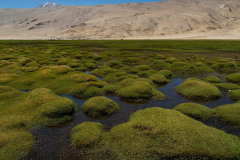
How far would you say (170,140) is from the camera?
11453 mm

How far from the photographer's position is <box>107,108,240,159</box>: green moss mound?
420 inches

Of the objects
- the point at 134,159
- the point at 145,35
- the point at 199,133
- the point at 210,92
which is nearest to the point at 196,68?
the point at 210,92

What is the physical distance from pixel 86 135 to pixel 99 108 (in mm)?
4423

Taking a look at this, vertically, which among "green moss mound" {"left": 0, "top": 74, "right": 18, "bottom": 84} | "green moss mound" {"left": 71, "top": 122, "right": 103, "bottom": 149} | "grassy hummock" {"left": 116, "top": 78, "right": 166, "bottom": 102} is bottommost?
"grassy hummock" {"left": 116, "top": 78, "right": 166, "bottom": 102}

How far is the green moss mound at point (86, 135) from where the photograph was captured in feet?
38.4

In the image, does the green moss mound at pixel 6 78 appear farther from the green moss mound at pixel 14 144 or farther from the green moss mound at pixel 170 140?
the green moss mound at pixel 170 140

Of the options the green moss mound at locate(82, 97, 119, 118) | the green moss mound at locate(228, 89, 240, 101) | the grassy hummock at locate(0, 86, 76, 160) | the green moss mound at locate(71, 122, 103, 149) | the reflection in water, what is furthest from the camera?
the green moss mound at locate(228, 89, 240, 101)

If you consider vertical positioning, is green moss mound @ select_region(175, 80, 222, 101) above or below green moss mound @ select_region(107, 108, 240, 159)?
below

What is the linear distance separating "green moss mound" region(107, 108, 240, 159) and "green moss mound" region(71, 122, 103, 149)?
107 cm

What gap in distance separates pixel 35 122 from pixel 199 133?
13.5m

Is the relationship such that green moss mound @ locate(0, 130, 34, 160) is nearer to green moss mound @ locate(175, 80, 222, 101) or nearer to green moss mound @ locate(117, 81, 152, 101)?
green moss mound @ locate(117, 81, 152, 101)

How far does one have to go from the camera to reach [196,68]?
3534 cm

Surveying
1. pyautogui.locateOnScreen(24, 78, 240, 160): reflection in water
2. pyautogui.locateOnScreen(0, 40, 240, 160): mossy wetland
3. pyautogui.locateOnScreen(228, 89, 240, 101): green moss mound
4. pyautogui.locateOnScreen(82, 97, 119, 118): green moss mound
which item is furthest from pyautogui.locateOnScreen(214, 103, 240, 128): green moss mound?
pyautogui.locateOnScreen(82, 97, 119, 118): green moss mound

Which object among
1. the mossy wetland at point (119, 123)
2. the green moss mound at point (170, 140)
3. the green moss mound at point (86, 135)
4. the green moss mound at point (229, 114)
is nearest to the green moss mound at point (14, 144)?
the mossy wetland at point (119, 123)
